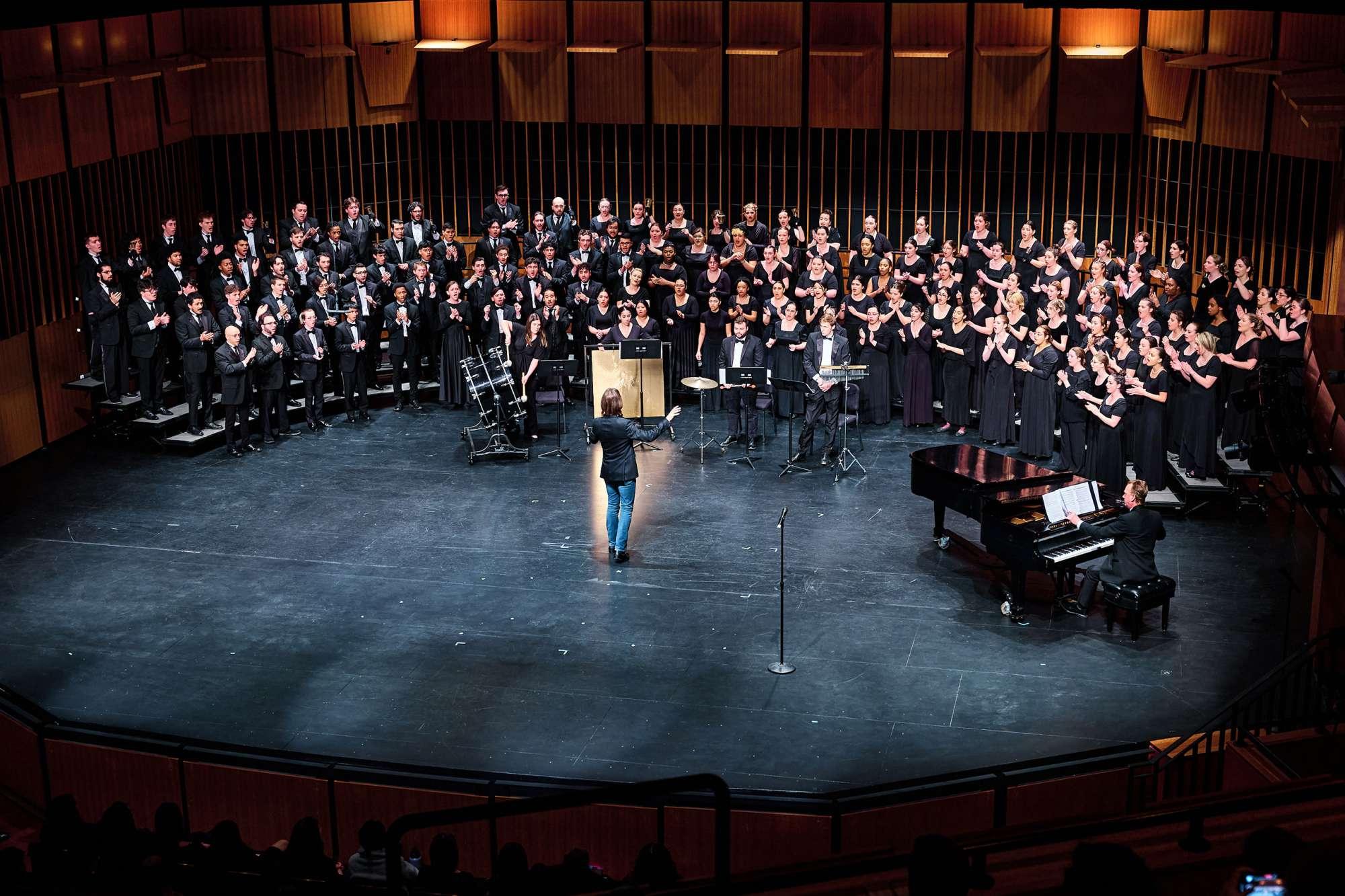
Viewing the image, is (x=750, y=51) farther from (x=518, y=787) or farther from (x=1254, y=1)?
(x=518, y=787)

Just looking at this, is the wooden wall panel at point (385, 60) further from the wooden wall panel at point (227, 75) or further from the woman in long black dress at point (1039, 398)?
the woman in long black dress at point (1039, 398)

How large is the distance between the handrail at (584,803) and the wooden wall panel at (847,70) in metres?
13.7

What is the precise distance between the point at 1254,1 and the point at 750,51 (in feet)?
27.3

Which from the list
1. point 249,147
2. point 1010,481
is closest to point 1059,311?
point 1010,481

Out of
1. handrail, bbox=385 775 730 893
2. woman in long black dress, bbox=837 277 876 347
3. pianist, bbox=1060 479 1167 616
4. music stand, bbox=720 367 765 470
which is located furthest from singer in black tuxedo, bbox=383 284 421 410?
handrail, bbox=385 775 730 893

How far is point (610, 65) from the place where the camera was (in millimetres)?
18234

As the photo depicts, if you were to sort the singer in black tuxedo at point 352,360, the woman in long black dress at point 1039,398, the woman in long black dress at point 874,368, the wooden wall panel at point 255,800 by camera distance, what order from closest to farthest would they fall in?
the wooden wall panel at point 255,800 < the woman in long black dress at point 1039,398 < the woman in long black dress at point 874,368 < the singer in black tuxedo at point 352,360

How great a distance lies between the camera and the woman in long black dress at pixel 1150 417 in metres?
12.7

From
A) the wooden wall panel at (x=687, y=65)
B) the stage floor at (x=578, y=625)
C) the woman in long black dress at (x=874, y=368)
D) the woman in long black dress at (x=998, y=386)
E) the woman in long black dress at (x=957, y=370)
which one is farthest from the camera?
the wooden wall panel at (x=687, y=65)

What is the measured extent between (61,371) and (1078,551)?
32.5ft

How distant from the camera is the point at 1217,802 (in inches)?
219

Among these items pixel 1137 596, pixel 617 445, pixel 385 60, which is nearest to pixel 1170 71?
A: pixel 1137 596

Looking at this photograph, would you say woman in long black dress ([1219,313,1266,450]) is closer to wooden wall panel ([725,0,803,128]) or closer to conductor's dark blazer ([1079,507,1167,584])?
conductor's dark blazer ([1079,507,1167,584])

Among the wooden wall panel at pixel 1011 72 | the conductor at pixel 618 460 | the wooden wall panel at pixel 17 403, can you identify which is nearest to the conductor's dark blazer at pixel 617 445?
the conductor at pixel 618 460
